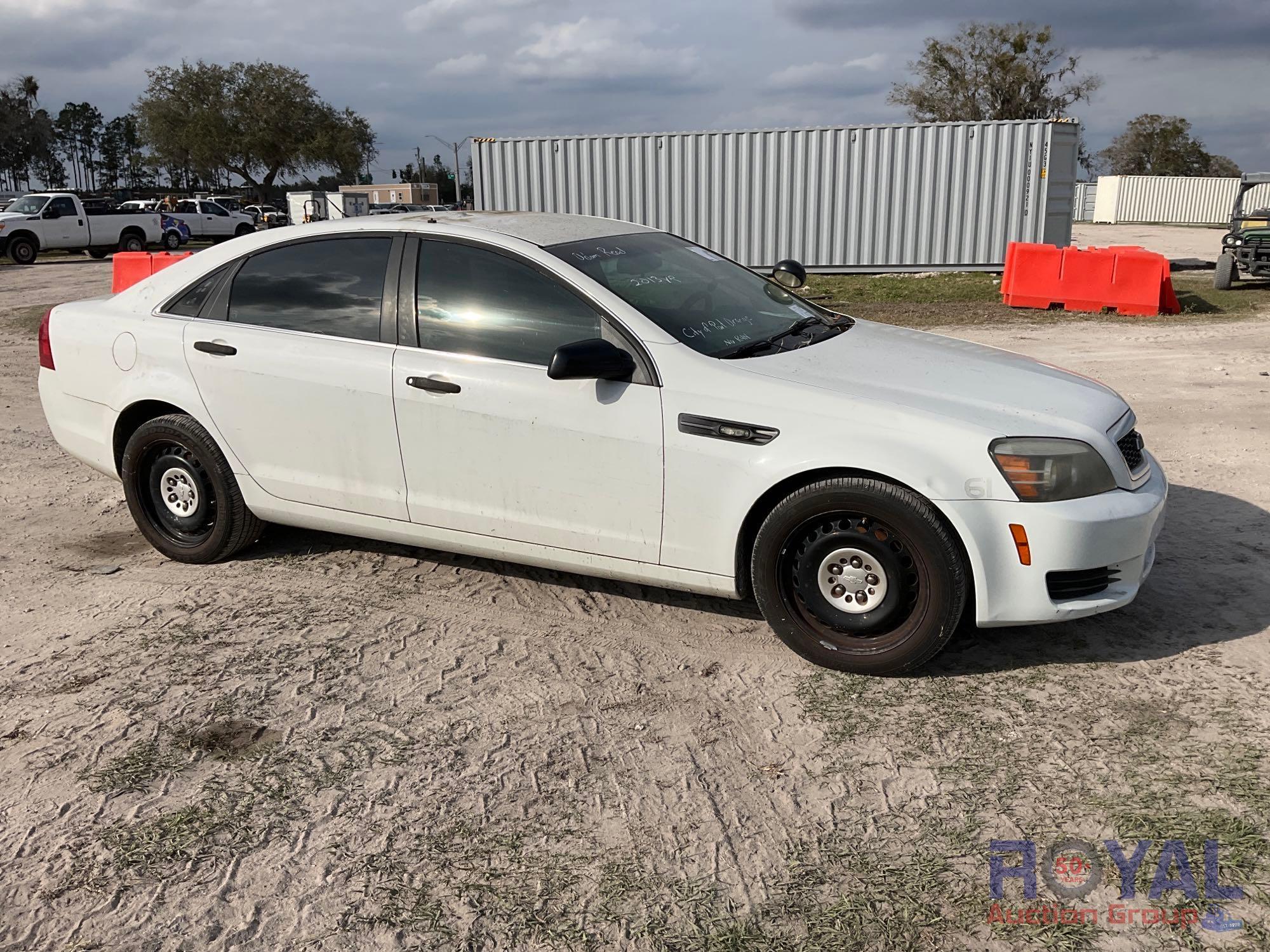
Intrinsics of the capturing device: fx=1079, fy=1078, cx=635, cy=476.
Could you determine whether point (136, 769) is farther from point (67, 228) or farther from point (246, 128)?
point (246, 128)

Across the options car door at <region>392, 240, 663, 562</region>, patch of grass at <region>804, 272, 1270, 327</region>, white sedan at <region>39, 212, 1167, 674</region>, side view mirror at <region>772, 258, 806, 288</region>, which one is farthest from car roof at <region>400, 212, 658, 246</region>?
patch of grass at <region>804, 272, 1270, 327</region>

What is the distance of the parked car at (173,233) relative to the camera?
32.8m

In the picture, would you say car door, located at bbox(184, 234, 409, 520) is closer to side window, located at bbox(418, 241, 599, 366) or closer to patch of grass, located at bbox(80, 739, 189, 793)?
side window, located at bbox(418, 241, 599, 366)

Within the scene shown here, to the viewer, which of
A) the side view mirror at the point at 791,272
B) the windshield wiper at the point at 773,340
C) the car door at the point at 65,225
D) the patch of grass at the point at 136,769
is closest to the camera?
the patch of grass at the point at 136,769

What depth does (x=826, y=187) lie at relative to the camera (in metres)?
20.9

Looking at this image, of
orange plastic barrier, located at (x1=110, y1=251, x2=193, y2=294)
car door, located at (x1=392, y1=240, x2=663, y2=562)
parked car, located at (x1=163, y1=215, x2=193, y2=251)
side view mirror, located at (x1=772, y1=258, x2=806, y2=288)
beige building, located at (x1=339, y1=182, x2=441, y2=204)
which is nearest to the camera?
car door, located at (x1=392, y1=240, x2=663, y2=562)

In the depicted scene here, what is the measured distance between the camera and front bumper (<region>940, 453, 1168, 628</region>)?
11.8 feet

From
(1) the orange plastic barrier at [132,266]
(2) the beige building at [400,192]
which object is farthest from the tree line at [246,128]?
(1) the orange plastic barrier at [132,266]

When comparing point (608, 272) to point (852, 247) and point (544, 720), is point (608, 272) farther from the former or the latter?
point (852, 247)

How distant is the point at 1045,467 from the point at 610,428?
1530mm

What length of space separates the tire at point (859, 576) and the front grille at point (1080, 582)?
29cm

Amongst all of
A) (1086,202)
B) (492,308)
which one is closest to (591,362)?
(492,308)

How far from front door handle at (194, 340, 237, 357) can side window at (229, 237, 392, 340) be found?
5.3 inches

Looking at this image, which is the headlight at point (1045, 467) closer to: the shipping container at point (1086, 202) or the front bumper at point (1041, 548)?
the front bumper at point (1041, 548)
